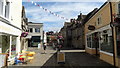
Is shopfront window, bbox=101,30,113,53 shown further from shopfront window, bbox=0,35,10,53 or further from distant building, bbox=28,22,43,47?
distant building, bbox=28,22,43,47

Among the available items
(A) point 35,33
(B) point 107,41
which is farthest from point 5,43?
(A) point 35,33

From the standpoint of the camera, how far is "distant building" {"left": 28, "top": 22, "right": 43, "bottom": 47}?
42938mm

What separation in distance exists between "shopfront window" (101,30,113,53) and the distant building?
32.7m

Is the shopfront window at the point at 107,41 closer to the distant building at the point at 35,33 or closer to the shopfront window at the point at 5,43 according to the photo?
the shopfront window at the point at 5,43

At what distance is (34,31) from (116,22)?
37.3 meters

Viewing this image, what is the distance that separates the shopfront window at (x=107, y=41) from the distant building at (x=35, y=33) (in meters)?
32.7

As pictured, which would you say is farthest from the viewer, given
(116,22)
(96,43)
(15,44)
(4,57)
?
(96,43)

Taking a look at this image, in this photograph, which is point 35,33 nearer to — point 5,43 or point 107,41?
point 5,43

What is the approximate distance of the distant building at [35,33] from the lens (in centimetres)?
4294

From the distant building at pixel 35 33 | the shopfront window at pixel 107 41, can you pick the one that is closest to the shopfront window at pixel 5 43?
the shopfront window at pixel 107 41

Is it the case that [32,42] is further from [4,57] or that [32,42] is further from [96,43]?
[4,57]

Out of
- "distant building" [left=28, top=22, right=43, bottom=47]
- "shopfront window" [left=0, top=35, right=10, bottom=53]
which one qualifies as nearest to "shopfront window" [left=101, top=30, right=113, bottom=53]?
"shopfront window" [left=0, top=35, right=10, bottom=53]

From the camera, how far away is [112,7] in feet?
32.3

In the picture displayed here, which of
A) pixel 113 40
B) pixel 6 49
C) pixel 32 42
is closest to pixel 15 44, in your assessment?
pixel 6 49
